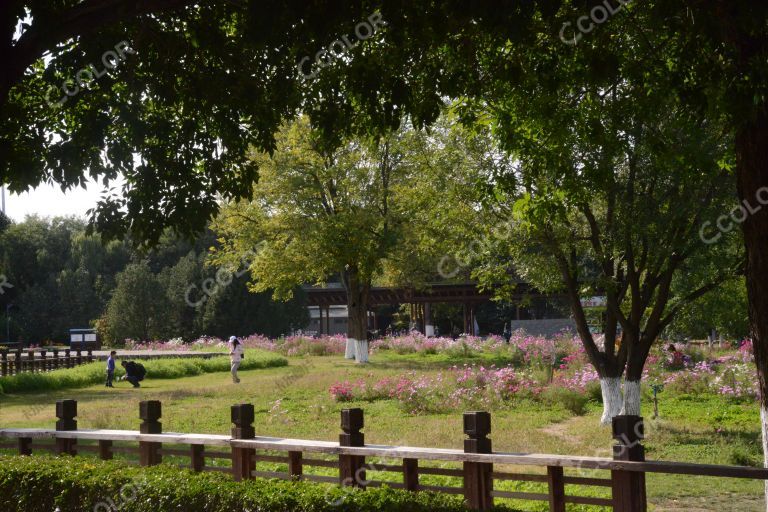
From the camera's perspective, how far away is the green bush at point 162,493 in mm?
6504

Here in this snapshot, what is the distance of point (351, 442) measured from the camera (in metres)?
8.12

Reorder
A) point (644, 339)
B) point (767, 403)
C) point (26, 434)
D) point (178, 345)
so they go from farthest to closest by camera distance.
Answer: point (178, 345) < point (644, 339) < point (26, 434) < point (767, 403)

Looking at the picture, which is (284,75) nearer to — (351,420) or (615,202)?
(351,420)

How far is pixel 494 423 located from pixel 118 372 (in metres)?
18.4

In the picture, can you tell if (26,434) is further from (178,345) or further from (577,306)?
(178,345)

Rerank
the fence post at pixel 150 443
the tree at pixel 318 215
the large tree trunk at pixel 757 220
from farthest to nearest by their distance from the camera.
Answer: the tree at pixel 318 215 → the fence post at pixel 150 443 → the large tree trunk at pixel 757 220

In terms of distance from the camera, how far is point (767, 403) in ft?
24.1

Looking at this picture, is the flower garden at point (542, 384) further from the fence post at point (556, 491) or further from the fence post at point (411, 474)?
the fence post at point (556, 491)

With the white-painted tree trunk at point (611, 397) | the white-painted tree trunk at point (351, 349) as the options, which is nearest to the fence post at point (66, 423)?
the white-painted tree trunk at point (611, 397)

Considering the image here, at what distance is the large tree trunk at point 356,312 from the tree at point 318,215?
0.23 ft

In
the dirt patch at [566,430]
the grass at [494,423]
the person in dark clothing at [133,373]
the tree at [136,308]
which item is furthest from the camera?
the tree at [136,308]

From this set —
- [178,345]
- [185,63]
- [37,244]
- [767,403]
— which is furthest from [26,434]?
[37,244]

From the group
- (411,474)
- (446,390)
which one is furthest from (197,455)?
(446,390)

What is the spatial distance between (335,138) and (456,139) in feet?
25.1
